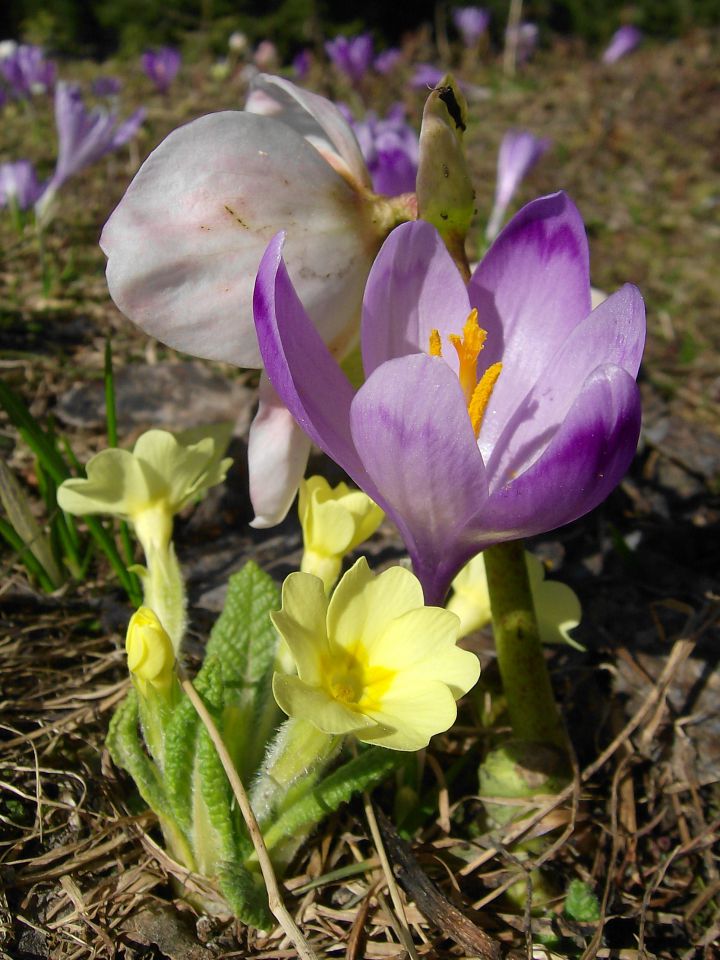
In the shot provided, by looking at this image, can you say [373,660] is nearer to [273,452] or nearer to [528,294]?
[273,452]

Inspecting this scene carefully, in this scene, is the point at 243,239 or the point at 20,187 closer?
the point at 243,239

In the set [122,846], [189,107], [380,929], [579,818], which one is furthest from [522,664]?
[189,107]

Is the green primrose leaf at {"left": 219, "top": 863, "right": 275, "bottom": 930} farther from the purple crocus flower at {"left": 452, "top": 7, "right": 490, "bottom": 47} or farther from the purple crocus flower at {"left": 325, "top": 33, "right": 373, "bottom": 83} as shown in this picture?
the purple crocus flower at {"left": 452, "top": 7, "right": 490, "bottom": 47}

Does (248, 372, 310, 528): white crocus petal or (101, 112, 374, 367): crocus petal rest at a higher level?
(101, 112, 374, 367): crocus petal

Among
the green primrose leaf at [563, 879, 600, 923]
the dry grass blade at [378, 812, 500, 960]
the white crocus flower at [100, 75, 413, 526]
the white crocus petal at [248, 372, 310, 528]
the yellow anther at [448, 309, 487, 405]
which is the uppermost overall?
the white crocus flower at [100, 75, 413, 526]

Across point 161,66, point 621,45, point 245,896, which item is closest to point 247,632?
point 245,896

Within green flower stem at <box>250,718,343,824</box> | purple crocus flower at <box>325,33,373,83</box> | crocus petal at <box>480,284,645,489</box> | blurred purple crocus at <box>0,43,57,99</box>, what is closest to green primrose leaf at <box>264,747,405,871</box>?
green flower stem at <box>250,718,343,824</box>

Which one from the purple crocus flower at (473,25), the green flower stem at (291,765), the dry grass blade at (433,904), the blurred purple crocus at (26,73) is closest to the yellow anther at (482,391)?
the green flower stem at (291,765)
